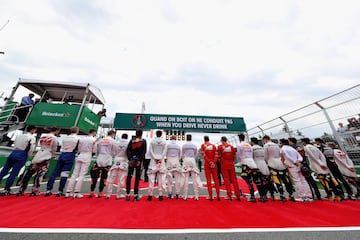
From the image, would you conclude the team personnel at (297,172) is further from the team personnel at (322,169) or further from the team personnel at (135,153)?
the team personnel at (135,153)

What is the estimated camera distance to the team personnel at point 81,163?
13.1 ft

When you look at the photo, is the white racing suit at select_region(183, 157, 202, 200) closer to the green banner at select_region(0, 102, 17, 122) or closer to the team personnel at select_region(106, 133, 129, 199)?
the team personnel at select_region(106, 133, 129, 199)

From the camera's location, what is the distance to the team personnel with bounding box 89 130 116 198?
411cm

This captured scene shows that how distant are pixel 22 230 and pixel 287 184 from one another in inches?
231

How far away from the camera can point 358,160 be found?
5383 millimetres

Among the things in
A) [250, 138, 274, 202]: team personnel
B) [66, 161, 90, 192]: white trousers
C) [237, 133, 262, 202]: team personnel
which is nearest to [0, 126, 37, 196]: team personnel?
[66, 161, 90, 192]: white trousers

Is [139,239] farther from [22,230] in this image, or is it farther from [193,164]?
[193,164]

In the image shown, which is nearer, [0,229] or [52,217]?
[0,229]

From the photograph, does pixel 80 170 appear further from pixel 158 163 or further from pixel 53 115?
pixel 53 115

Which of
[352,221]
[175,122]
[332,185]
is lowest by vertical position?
[352,221]

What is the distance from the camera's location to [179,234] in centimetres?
201

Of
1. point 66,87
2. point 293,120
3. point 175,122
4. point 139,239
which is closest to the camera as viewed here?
point 139,239

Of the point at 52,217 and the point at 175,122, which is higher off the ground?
the point at 175,122

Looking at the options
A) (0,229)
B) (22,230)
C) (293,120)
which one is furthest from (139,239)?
(293,120)
